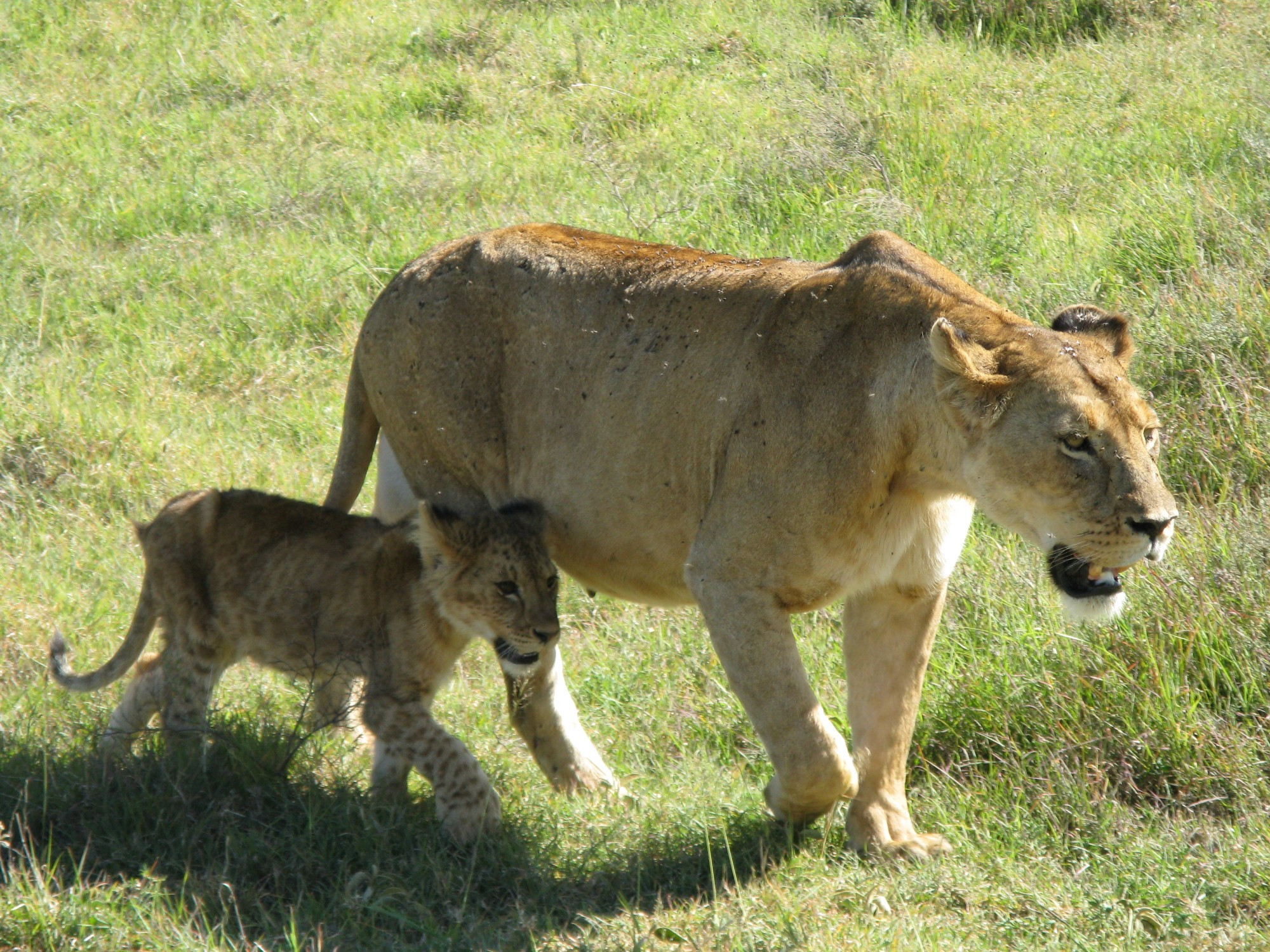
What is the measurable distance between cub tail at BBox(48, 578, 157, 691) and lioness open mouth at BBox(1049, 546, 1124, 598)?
110 inches

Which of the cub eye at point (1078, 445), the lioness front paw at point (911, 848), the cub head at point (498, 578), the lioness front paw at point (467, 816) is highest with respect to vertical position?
the cub eye at point (1078, 445)

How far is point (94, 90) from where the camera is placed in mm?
9992

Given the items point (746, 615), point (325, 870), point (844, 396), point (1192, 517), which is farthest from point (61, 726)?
point (1192, 517)

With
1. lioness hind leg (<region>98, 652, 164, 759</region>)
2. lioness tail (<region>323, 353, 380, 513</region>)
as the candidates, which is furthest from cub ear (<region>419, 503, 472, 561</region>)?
lioness hind leg (<region>98, 652, 164, 759</region>)

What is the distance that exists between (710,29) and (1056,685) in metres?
7.31

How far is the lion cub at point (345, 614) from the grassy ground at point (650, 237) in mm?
180

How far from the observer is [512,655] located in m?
4.22

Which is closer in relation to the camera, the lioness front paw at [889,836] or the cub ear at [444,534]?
the lioness front paw at [889,836]

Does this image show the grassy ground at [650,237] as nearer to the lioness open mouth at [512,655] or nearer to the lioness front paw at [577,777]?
the lioness front paw at [577,777]

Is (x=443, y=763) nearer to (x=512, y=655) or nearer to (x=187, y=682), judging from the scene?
(x=512, y=655)

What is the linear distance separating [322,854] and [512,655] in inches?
30.5

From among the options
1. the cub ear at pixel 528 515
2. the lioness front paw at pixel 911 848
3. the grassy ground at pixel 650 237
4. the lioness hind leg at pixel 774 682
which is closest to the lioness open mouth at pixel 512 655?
the cub ear at pixel 528 515

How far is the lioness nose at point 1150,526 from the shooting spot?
10.9 feet

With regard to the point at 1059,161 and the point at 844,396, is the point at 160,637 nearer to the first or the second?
the point at 844,396
